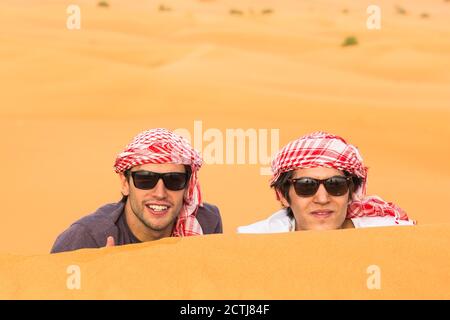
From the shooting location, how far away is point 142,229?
6.45 metres

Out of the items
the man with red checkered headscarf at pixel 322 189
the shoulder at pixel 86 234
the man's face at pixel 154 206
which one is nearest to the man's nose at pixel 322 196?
the man with red checkered headscarf at pixel 322 189

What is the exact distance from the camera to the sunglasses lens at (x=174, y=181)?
6367mm

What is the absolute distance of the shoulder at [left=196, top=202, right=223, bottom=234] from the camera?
7.08 metres

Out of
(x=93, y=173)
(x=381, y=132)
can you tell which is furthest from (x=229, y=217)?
(x=381, y=132)

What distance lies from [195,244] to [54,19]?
34843 millimetres

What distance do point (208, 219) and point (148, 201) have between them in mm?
966

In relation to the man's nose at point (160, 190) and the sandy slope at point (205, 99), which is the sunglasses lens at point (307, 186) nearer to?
the man's nose at point (160, 190)

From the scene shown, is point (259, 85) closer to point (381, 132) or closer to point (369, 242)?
point (381, 132)

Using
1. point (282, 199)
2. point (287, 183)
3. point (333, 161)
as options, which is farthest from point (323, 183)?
point (282, 199)

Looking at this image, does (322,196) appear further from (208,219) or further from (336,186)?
(208,219)

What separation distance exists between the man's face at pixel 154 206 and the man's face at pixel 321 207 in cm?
76

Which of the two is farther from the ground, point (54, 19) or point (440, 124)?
point (54, 19)

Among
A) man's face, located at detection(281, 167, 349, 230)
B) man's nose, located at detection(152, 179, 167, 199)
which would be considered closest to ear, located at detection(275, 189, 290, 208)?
man's face, located at detection(281, 167, 349, 230)

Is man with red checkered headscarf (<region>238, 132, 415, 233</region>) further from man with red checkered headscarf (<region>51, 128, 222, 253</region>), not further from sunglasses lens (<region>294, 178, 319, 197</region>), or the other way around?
man with red checkered headscarf (<region>51, 128, 222, 253</region>)
